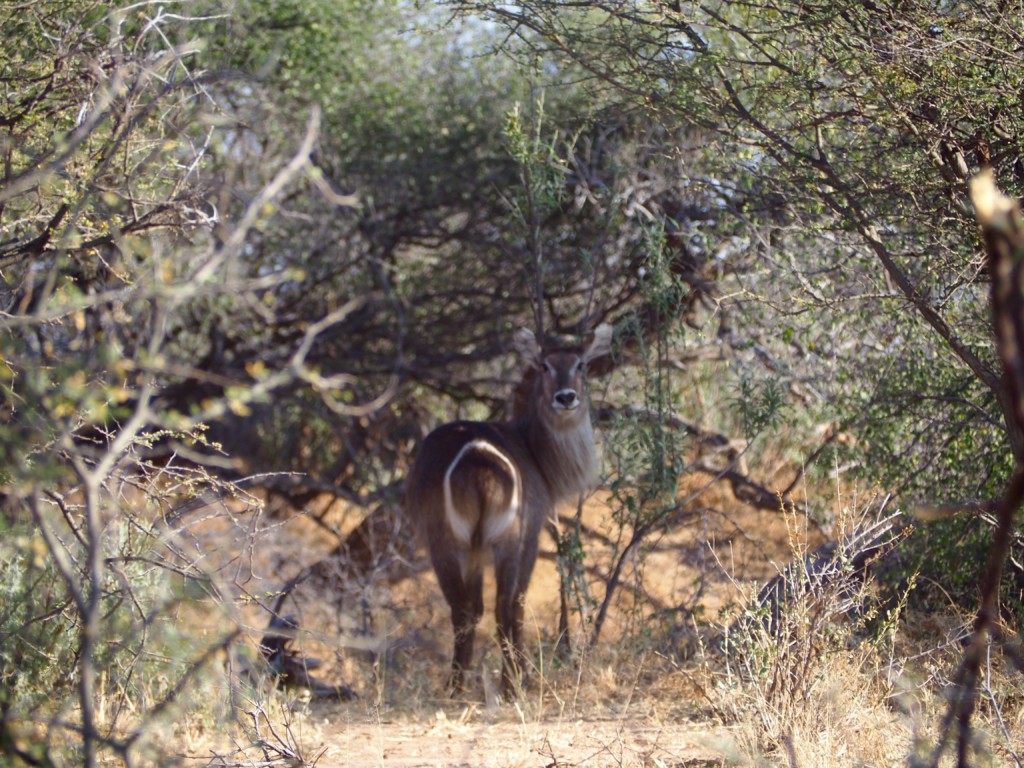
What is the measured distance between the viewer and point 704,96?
203 inches

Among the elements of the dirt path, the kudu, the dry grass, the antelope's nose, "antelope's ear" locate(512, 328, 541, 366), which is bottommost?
the dirt path

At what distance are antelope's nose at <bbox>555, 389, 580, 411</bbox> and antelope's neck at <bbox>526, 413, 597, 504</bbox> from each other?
374 mm

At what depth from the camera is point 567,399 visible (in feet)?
20.4

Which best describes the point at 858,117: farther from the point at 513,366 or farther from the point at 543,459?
the point at 513,366

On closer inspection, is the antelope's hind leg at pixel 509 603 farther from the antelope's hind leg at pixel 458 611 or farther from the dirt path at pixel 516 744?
the dirt path at pixel 516 744

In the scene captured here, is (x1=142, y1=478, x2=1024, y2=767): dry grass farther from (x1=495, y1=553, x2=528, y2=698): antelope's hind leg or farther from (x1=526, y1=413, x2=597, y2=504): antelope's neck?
(x1=526, y1=413, x2=597, y2=504): antelope's neck

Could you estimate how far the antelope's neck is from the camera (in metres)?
6.52

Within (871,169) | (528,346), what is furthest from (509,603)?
(871,169)

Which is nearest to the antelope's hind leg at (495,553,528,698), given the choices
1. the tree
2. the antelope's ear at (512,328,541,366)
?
the antelope's ear at (512,328,541,366)

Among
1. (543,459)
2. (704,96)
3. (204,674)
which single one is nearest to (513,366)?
(543,459)

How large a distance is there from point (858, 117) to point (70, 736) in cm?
420

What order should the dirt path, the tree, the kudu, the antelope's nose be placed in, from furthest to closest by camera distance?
1. the antelope's nose
2. the kudu
3. the tree
4. the dirt path

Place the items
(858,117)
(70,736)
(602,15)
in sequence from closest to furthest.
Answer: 1. (70,736)
2. (858,117)
3. (602,15)

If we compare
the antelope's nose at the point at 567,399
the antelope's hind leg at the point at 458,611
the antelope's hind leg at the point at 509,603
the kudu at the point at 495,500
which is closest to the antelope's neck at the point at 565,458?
the kudu at the point at 495,500
